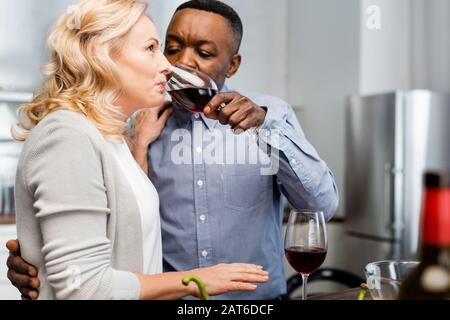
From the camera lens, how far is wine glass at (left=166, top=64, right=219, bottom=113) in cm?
89

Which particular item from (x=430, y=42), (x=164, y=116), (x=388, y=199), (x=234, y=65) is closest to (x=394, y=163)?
(x=388, y=199)

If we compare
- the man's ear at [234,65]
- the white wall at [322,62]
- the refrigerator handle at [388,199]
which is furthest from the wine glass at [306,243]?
the refrigerator handle at [388,199]

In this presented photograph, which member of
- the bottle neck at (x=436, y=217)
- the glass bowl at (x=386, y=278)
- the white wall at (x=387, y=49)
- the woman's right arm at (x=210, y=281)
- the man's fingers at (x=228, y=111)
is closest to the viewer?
the bottle neck at (x=436, y=217)

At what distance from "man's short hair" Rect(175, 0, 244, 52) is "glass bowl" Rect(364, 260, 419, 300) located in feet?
1.88

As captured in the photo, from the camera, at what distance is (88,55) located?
32.9 inches

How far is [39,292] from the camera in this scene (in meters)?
0.77

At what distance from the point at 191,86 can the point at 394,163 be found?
1513mm

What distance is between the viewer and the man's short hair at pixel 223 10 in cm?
106

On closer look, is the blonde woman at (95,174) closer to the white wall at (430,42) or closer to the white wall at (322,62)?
the white wall at (322,62)

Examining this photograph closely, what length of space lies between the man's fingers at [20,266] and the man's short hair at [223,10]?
0.52m

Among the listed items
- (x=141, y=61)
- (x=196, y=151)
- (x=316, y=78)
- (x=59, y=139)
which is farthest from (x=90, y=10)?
(x=316, y=78)

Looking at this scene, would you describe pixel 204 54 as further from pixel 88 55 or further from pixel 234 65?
pixel 88 55

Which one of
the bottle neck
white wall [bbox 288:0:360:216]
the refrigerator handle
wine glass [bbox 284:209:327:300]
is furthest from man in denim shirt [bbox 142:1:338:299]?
the refrigerator handle

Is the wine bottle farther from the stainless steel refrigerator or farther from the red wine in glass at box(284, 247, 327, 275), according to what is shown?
the stainless steel refrigerator
